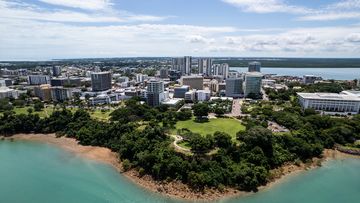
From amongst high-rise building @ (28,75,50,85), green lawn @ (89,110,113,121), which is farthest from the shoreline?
high-rise building @ (28,75,50,85)

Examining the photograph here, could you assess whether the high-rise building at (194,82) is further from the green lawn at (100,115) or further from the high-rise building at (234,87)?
the green lawn at (100,115)

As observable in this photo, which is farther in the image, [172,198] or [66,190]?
[66,190]

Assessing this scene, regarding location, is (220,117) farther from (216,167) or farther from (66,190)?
(66,190)

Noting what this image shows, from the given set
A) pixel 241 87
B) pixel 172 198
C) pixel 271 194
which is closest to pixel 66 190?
pixel 172 198

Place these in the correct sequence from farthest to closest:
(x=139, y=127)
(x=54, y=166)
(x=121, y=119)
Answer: (x=121, y=119) → (x=139, y=127) → (x=54, y=166)

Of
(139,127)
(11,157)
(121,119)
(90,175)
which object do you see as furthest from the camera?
(121,119)

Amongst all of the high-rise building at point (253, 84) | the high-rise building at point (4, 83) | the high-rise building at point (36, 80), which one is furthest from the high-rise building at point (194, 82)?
the high-rise building at point (4, 83)
